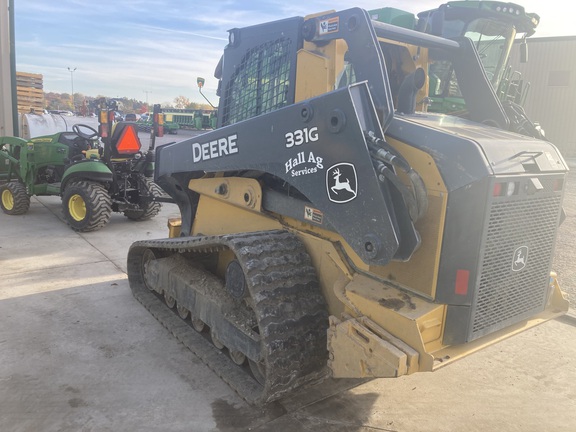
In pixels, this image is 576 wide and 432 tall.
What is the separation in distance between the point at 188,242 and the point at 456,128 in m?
2.08

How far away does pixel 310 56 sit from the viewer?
3250 millimetres

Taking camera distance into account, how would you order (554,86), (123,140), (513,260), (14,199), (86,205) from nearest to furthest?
(513,260)
(86,205)
(123,140)
(14,199)
(554,86)

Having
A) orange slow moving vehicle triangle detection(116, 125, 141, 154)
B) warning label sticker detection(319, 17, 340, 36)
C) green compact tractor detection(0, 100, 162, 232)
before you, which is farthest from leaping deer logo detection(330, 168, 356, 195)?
orange slow moving vehicle triangle detection(116, 125, 141, 154)

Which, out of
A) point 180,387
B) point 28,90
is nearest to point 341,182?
point 180,387

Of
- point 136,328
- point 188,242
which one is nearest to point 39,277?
point 136,328

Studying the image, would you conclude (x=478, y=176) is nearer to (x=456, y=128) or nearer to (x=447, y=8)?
(x=456, y=128)

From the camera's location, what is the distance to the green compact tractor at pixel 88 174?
7348mm

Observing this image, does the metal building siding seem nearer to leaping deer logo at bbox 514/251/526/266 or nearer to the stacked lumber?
the stacked lumber

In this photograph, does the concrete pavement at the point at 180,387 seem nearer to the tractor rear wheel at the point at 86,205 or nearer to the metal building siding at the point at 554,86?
the tractor rear wheel at the point at 86,205

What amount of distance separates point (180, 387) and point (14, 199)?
20.9ft

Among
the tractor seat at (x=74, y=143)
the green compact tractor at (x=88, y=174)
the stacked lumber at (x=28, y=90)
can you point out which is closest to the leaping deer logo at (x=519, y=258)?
the green compact tractor at (x=88, y=174)

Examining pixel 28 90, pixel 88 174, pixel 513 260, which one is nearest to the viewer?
pixel 513 260

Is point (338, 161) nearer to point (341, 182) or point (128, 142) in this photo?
point (341, 182)

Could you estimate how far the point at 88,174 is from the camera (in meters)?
7.41
